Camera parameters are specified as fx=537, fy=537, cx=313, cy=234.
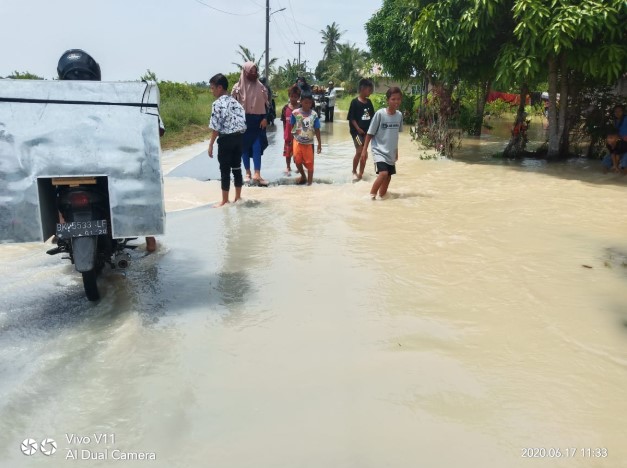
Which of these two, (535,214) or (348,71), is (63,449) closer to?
(535,214)

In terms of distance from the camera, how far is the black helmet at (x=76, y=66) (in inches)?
186

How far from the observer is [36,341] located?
3.49 m

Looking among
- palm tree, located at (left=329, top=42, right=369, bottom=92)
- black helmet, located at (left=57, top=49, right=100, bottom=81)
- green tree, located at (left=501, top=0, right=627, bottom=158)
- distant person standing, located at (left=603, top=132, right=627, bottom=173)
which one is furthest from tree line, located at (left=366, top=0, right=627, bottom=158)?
palm tree, located at (left=329, top=42, right=369, bottom=92)

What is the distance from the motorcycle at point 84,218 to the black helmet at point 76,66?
1.24 meters

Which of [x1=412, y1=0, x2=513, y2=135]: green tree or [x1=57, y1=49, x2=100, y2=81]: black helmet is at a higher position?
[x1=412, y1=0, x2=513, y2=135]: green tree

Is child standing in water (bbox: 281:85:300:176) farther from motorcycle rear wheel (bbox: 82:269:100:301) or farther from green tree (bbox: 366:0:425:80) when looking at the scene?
green tree (bbox: 366:0:425:80)

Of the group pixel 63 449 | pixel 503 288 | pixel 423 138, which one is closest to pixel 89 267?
pixel 63 449

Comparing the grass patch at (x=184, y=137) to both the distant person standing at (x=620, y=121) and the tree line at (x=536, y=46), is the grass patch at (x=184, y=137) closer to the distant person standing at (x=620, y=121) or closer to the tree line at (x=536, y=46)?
the tree line at (x=536, y=46)

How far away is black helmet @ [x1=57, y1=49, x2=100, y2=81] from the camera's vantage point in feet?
15.5

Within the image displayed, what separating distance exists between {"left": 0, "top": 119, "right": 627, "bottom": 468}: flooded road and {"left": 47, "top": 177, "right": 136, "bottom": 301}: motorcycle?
0.37 meters

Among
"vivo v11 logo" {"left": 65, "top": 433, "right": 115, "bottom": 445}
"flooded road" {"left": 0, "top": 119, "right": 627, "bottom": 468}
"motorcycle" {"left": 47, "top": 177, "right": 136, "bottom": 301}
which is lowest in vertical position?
"vivo v11 logo" {"left": 65, "top": 433, "right": 115, "bottom": 445}

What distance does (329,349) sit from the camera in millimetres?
3439

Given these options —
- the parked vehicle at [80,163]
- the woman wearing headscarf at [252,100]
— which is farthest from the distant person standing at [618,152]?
the parked vehicle at [80,163]

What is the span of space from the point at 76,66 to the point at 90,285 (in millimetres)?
2042
